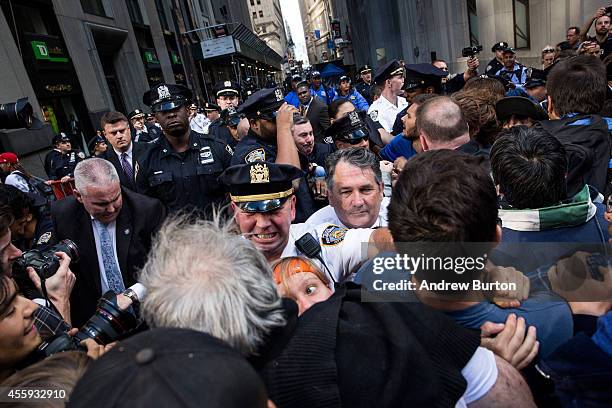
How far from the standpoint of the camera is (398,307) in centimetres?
101

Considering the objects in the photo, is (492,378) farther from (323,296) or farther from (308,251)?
(308,251)

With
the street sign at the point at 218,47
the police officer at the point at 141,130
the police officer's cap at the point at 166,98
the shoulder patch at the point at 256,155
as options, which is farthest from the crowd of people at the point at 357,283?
the street sign at the point at 218,47

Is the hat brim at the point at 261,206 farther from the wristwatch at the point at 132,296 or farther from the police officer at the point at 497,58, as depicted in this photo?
the police officer at the point at 497,58

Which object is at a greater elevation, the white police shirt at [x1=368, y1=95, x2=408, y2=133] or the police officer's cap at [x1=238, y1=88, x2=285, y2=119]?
the police officer's cap at [x1=238, y1=88, x2=285, y2=119]

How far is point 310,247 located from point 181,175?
206 centimetres

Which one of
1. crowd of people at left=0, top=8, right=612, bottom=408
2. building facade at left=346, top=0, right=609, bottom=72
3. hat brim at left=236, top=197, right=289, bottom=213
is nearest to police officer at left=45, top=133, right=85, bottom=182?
crowd of people at left=0, top=8, right=612, bottom=408

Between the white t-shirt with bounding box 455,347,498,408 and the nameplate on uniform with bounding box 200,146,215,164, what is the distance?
3010 millimetres

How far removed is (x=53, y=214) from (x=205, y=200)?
1.25 metres

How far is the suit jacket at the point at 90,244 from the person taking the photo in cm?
259

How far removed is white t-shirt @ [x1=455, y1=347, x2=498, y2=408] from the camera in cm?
94

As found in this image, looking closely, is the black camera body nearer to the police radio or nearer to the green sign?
the police radio

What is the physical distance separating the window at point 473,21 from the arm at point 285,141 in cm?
1424

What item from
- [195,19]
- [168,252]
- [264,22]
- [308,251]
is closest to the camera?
[168,252]

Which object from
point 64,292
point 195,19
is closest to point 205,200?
point 64,292
